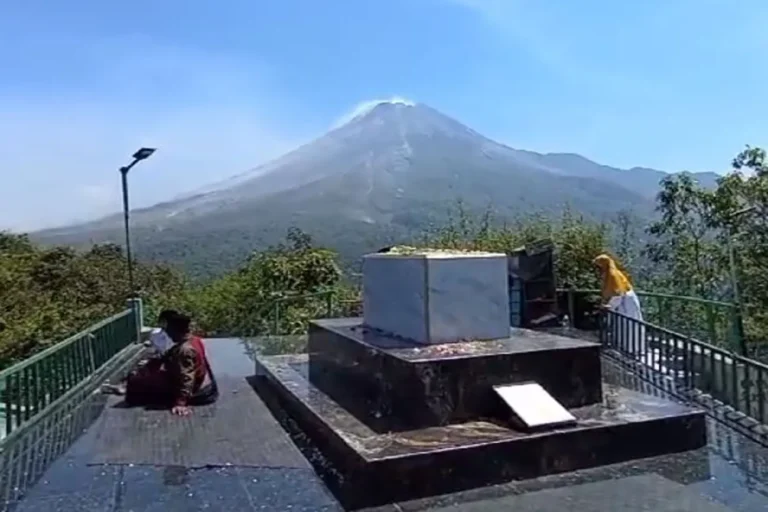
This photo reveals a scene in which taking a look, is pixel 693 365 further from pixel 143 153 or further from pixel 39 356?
pixel 143 153

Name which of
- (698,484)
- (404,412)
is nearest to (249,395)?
(404,412)

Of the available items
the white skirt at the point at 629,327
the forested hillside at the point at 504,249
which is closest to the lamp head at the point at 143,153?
the forested hillside at the point at 504,249

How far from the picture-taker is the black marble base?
371 cm

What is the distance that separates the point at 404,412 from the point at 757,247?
281 inches

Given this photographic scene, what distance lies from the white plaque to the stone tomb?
0.01 metres

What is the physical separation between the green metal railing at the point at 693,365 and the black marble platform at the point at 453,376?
958 millimetres

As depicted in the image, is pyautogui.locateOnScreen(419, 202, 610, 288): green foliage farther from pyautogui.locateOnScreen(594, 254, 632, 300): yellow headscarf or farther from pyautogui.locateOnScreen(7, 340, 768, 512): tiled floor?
pyautogui.locateOnScreen(7, 340, 768, 512): tiled floor

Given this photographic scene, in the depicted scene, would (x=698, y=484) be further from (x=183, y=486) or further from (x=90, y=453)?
(x=90, y=453)

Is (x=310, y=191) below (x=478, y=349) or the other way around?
the other way around

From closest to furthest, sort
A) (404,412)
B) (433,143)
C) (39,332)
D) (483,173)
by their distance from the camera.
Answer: (404,412) → (39,332) → (483,173) → (433,143)

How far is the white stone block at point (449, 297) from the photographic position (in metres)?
4.83

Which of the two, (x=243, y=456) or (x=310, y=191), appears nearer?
(x=243, y=456)

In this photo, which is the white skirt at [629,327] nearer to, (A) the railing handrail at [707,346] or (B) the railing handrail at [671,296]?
(A) the railing handrail at [707,346]

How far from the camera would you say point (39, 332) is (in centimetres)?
1453
